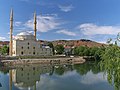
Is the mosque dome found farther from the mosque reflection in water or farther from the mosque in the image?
the mosque reflection in water

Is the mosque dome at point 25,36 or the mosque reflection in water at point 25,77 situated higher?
the mosque dome at point 25,36

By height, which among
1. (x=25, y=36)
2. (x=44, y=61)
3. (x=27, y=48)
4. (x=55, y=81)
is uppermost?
(x=25, y=36)

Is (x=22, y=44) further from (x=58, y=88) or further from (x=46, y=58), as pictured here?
(x=58, y=88)

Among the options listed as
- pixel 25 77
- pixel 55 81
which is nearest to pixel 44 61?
pixel 25 77

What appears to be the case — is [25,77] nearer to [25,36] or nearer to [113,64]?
[113,64]

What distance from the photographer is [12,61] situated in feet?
177

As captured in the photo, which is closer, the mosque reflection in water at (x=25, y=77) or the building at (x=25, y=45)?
the mosque reflection in water at (x=25, y=77)

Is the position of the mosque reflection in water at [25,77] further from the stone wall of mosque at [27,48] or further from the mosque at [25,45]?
the mosque at [25,45]

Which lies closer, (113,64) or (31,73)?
(113,64)

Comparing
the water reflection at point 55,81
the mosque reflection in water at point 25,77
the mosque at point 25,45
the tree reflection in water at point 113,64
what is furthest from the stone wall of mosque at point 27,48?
the tree reflection in water at point 113,64

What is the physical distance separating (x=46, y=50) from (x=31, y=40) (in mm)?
6625

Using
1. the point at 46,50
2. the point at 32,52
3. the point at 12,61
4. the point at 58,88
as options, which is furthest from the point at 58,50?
the point at 58,88

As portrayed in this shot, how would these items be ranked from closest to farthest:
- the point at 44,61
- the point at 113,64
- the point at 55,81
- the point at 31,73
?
the point at 113,64 → the point at 55,81 → the point at 31,73 → the point at 44,61

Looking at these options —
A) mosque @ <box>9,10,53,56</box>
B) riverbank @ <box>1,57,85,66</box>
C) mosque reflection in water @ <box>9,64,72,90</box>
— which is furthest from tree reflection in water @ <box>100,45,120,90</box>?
mosque @ <box>9,10,53,56</box>
